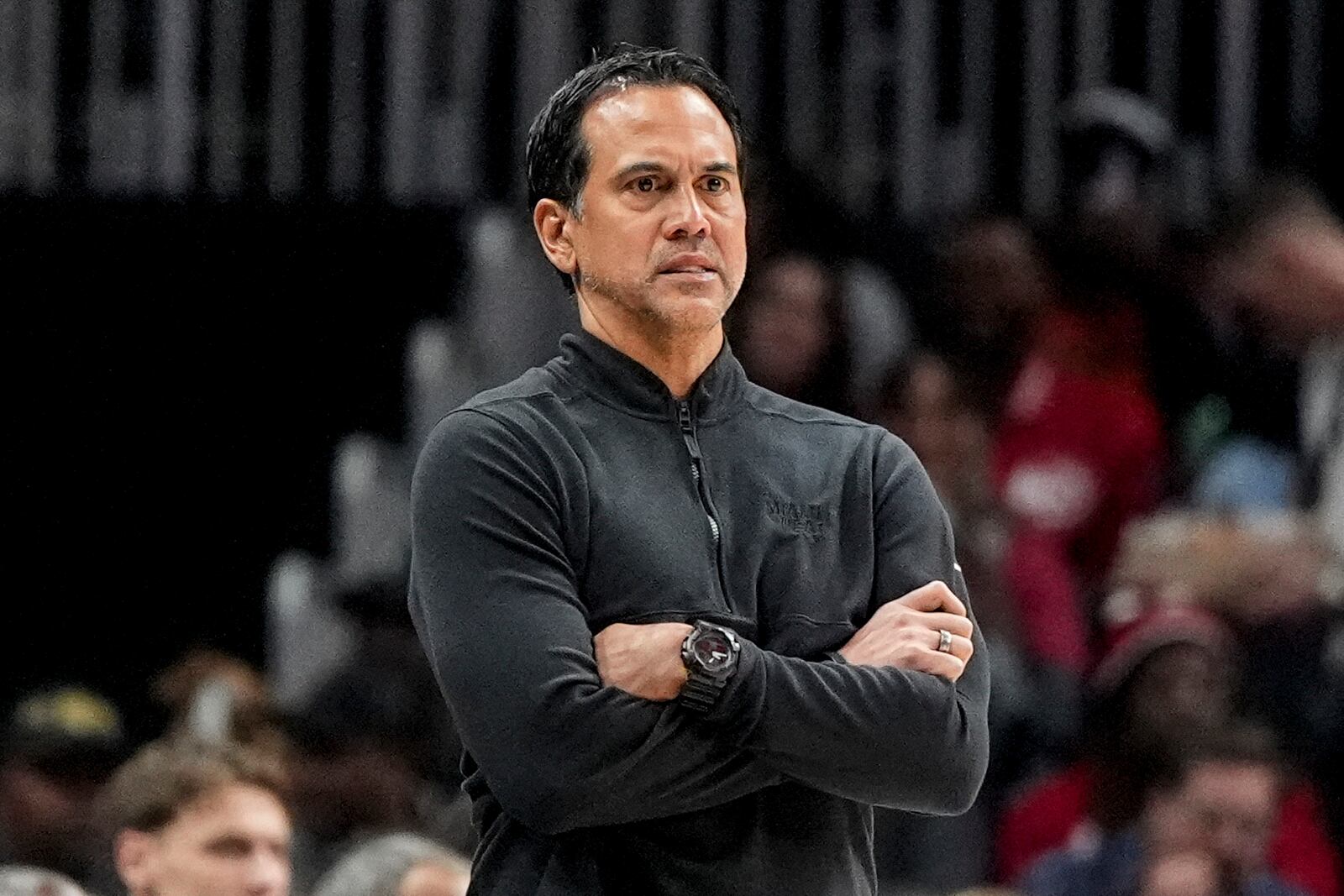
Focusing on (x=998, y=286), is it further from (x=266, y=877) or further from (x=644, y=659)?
(x=644, y=659)

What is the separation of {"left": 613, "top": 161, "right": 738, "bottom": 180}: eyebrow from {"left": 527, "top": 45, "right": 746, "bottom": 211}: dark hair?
0.16 ft

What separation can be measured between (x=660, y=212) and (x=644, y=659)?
457 mm

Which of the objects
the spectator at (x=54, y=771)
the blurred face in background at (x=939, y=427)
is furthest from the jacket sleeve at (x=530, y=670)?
the blurred face in background at (x=939, y=427)

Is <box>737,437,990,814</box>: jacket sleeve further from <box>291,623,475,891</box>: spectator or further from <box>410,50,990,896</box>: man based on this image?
<box>291,623,475,891</box>: spectator

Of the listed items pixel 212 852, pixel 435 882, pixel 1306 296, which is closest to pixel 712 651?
pixel 212 852

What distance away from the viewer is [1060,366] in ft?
17.4

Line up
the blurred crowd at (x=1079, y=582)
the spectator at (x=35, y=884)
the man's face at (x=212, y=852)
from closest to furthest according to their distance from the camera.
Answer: the man's face at (x=212, y=852) → the spectator at (x=35, y=884) → the blurred crowd at (x=1079, y=582)

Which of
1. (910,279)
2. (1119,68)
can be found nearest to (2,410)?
(910,279)

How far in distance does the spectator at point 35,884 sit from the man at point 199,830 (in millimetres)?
284

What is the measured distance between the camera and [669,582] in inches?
80.0

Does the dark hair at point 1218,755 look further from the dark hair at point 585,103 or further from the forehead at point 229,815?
the dark hair at point 585,103

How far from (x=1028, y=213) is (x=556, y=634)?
3.82m

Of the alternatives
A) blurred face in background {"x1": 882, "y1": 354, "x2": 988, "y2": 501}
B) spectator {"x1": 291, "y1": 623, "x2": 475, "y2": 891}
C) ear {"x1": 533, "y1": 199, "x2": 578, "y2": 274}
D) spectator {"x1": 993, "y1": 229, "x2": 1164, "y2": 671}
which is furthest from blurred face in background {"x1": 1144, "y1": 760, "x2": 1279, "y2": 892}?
ear {"x1": 533, "y1": 199, "x2": 578, "y2": 274}

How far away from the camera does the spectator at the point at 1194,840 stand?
179 inches
